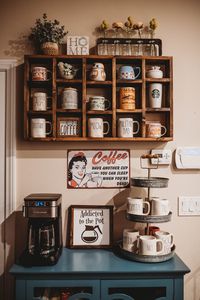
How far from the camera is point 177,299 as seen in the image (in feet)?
5.08

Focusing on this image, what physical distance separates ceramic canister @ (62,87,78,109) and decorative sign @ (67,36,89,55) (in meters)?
0.25

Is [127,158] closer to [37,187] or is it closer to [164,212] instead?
[164,212]

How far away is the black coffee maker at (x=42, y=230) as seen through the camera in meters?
1.58

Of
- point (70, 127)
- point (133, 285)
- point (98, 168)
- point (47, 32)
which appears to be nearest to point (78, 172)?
point (98, 168)

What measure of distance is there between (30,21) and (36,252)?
146 cm

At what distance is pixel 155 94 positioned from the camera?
6.03 ft

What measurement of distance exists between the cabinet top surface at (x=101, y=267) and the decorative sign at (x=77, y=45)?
4.12ft

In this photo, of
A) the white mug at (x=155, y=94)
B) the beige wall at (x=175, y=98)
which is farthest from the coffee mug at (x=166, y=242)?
the white mug at (x=155, y=94)

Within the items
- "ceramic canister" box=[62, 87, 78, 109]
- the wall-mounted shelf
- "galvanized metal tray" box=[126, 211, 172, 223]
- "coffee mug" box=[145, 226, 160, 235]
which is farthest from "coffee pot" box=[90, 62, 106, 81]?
"coffee mug" box=[145, 226, 160, 235]

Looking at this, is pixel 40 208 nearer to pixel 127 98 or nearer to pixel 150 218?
pixel 150 218

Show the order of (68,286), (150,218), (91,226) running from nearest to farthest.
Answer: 1. (68,286)
2. (150,218)
3. (91,226)

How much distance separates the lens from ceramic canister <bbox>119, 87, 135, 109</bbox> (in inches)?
72.4

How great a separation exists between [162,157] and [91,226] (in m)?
0.65

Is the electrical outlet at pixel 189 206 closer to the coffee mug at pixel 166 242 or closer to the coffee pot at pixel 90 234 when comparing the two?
the coffee mug at pixel 166 242
